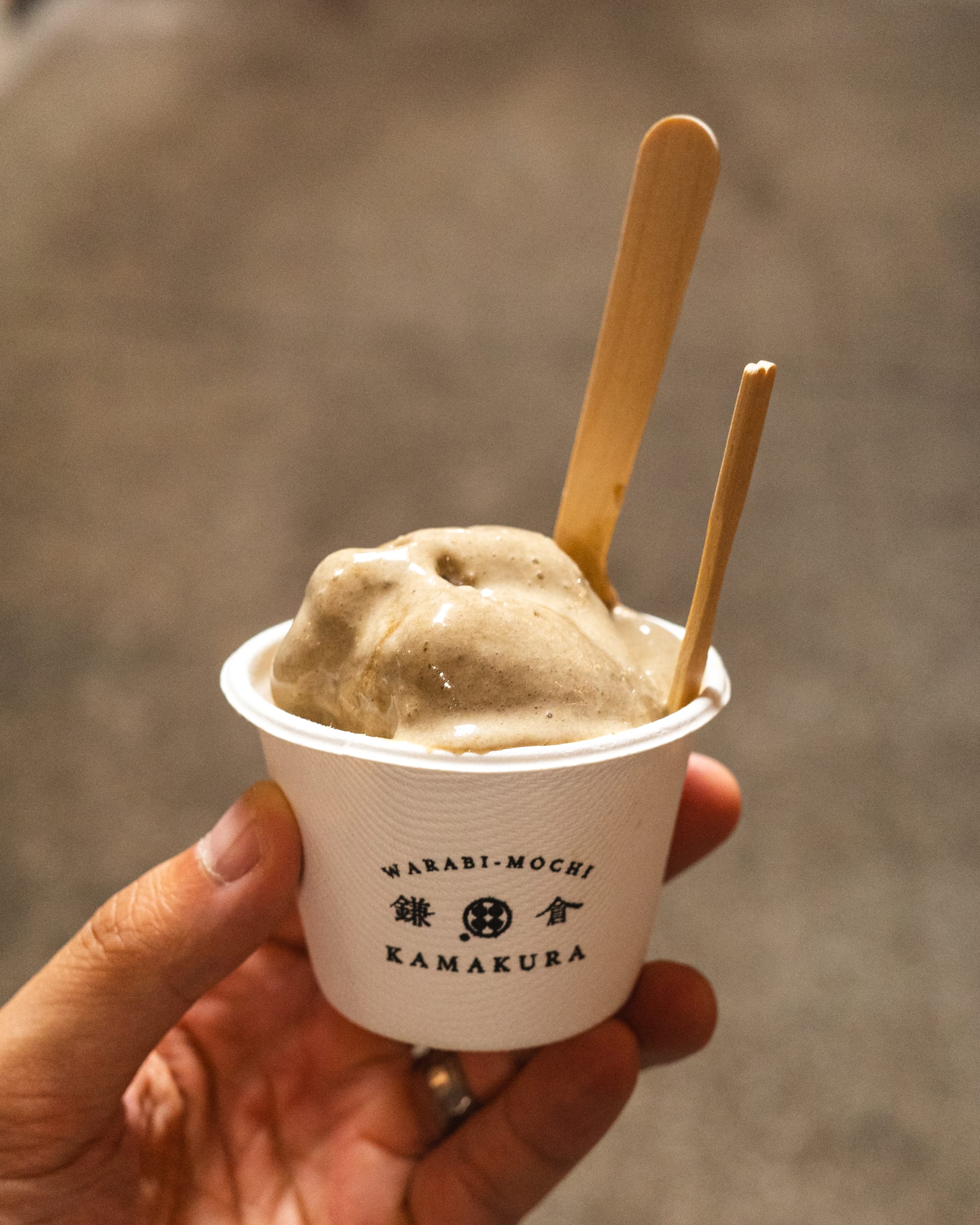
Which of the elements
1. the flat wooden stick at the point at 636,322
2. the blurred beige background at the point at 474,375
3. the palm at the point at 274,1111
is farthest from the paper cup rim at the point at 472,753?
the blurred beige background at the point at 474,375

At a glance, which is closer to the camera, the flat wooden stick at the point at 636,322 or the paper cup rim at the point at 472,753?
the paper cup rim at the point at 472,753

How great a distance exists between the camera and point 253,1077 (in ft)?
4.10

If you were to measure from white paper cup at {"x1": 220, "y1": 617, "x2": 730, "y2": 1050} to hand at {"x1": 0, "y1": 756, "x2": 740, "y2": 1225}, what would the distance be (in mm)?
76

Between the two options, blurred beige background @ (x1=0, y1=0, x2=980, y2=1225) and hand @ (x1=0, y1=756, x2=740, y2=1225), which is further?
blurred beige background @ (x1=0, y1=0, x2=980, y2=1225)

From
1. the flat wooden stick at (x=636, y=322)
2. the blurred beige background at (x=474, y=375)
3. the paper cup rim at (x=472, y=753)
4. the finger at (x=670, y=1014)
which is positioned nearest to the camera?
the paper cup rim at (x=472, y=753)

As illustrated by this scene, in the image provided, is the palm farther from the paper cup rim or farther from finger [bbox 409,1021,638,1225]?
the paper cup rim

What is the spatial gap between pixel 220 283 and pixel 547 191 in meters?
0.93

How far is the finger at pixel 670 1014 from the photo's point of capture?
1.26 metres

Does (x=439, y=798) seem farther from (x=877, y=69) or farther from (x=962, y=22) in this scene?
(x=962, y=22)

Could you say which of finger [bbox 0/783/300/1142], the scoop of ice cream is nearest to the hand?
finger [bbox 0/783/300/1142]

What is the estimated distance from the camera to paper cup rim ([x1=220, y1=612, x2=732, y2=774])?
33.8 inches

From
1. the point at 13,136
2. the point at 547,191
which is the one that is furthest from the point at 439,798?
the point at 13,136

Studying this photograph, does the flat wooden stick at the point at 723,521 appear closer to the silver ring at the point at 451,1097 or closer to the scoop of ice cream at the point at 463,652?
the scoop of ice cream at the point at 463,652

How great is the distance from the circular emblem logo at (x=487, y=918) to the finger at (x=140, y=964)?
179mm
